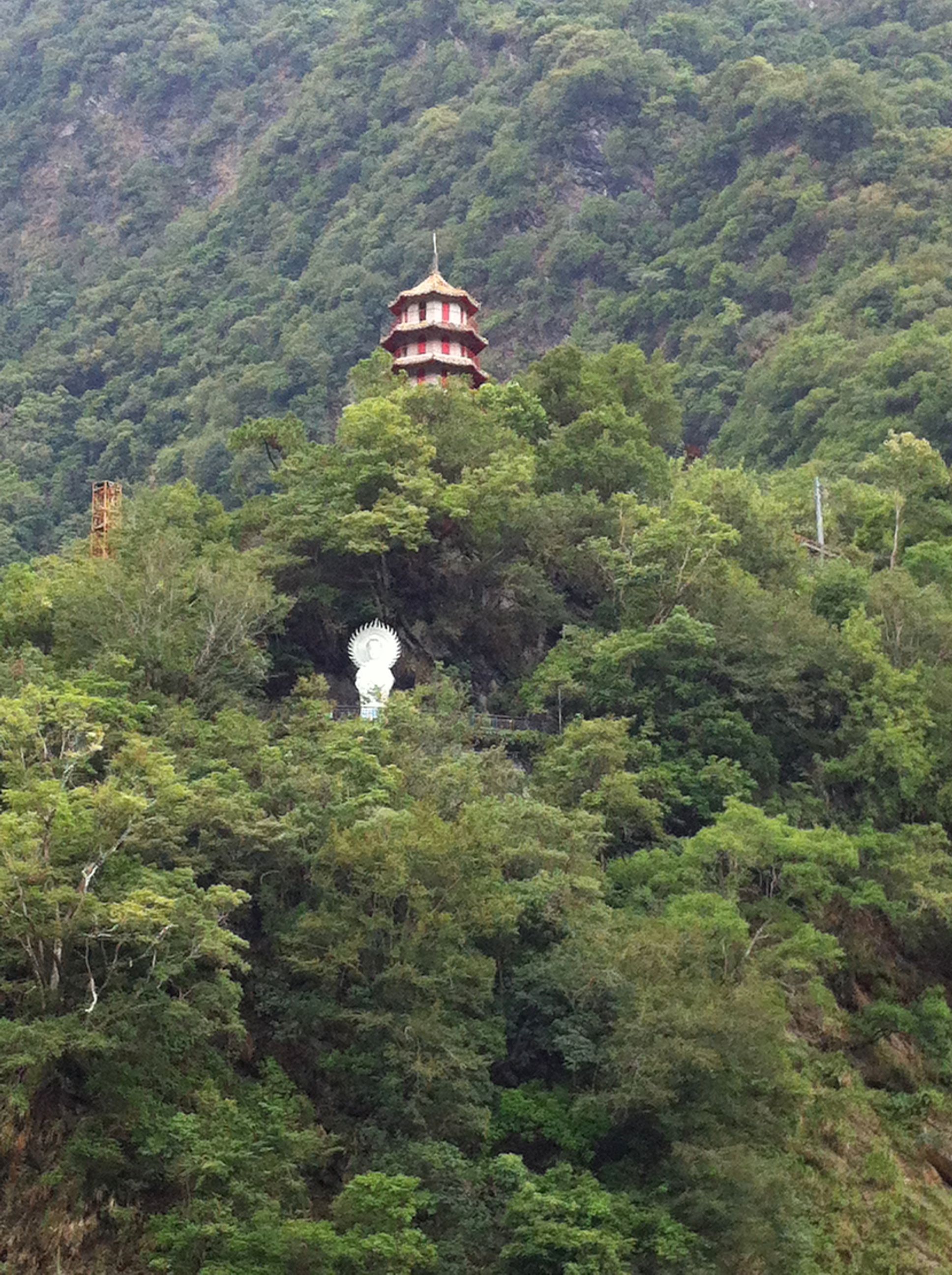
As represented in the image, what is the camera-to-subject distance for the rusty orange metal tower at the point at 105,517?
105ft

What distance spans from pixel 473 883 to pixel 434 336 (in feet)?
82.3

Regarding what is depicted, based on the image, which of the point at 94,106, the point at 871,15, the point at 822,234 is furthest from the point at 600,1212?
the point at 94,106

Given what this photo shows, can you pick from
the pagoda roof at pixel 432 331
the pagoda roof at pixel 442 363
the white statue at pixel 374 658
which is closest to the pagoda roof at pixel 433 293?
the pagoda roof at pixel 432 331

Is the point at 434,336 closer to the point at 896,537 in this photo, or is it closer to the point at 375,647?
the point at 896,537

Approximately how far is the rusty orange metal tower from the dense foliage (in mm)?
633

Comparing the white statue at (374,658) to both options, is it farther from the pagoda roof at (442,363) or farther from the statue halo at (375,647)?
the pagoda roof at (442,363)

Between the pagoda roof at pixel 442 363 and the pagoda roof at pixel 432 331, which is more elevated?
the pagoda roof at pixel 432 331

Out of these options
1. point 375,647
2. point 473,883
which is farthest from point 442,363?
point 473,883

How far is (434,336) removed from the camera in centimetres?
4425

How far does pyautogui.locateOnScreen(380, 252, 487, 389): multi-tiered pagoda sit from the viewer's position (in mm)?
43812

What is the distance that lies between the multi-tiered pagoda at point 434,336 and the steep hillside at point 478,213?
13545 mm

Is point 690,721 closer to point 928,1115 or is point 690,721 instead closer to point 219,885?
point 928,1115

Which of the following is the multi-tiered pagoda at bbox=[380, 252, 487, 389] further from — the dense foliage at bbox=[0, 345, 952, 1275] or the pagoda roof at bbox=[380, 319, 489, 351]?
the dense foliage at bbox=[0, 345, 952, 1275]

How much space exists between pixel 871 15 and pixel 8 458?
49.3 meters
